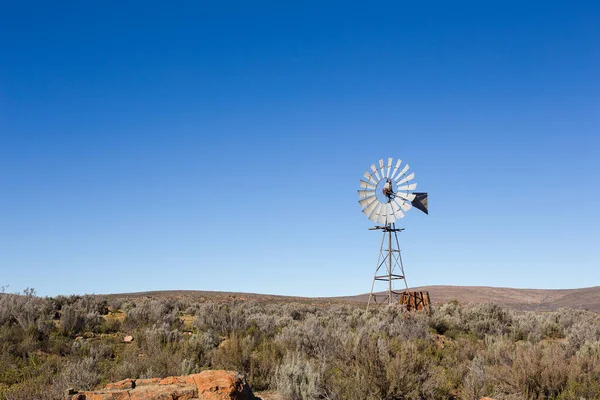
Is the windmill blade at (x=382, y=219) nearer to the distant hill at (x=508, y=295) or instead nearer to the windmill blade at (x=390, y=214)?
the windmill blade at (x=390, y=214)

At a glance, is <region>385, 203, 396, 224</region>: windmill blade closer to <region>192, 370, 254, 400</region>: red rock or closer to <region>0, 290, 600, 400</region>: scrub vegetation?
<region>0, 290, 600, 400</region>: scrub vegetation

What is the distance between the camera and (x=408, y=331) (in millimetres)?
12531

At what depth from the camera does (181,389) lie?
5379 mm

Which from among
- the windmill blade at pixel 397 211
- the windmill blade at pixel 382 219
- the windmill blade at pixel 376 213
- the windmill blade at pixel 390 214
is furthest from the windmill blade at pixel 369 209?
the windmill blade at pixel 397 211

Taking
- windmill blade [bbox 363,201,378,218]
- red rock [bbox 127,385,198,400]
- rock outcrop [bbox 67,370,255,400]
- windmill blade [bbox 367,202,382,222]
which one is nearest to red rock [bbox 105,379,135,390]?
rock outcrop [bbox 67,370,255,400]

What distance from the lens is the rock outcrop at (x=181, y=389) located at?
17.1 ft

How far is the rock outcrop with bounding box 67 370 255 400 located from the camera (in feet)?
17.1

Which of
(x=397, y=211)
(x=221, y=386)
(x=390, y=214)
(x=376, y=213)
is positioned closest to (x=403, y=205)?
(x=397, y=211)

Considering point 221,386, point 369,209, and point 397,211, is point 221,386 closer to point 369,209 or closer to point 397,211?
point 397,211

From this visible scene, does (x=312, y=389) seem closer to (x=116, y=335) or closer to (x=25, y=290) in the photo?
(x=116, y=335)

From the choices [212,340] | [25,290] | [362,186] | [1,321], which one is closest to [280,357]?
[212,340]

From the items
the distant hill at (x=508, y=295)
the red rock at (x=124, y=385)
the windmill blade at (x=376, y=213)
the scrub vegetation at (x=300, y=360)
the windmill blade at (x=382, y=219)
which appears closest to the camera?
the red rock at (x=124, y=385)

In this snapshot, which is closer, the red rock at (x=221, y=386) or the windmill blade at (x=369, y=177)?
the red rock at (x=221, y=386)

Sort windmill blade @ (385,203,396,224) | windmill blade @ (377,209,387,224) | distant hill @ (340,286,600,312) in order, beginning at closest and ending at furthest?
windmill blade @ (385,203,396,224) < windmill blade @ (377,209,387,224) < distant hill @ (340,286,600,312)
